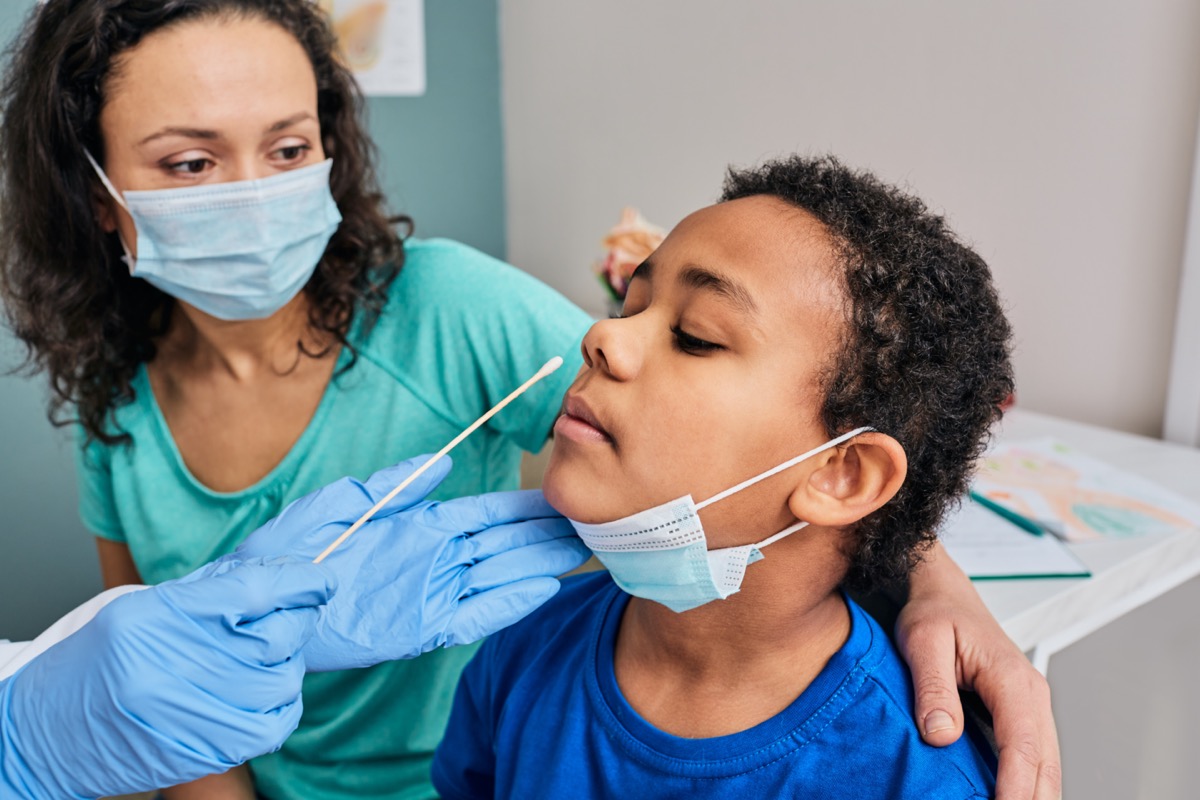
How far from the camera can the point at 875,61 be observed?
2.05 metres

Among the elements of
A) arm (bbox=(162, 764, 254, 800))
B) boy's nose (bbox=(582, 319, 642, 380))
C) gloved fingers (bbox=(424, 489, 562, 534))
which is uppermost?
boy's nose (bbox=(582, 319, 642, 380))

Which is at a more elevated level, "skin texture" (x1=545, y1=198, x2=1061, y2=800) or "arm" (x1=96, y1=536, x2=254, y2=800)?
"skin texture" (x1=545, y1=198, x2=1061, y2=800)

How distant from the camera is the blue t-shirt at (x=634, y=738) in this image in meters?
0.80

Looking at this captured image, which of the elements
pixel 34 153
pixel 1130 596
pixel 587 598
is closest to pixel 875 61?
pixel 1130 596

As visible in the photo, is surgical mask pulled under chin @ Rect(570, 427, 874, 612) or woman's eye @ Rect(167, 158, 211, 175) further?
woman's eye @ Rect(167, 158, 211, 175)

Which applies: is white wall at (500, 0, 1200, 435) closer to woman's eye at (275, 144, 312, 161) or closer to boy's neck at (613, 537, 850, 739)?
boy's neck at (613, 537, 850, 739)

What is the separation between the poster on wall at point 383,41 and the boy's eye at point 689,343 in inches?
93.3

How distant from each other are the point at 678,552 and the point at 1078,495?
94cm

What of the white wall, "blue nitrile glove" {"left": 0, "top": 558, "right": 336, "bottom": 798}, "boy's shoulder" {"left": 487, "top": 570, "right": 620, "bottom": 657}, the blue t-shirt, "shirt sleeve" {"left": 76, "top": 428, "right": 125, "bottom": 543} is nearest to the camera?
A: "blue nitrile glove" {"left": 0, "top": 558, "right": 336, "bottom": 798}

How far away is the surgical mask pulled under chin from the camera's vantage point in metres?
0.81

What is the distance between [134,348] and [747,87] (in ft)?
5.26

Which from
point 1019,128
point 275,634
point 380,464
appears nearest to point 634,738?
point 275,634

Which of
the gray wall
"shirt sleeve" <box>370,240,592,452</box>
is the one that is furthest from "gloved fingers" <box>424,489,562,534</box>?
the gray wall

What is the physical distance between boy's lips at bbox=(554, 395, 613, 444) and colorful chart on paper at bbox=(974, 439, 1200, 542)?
0.85 metres
